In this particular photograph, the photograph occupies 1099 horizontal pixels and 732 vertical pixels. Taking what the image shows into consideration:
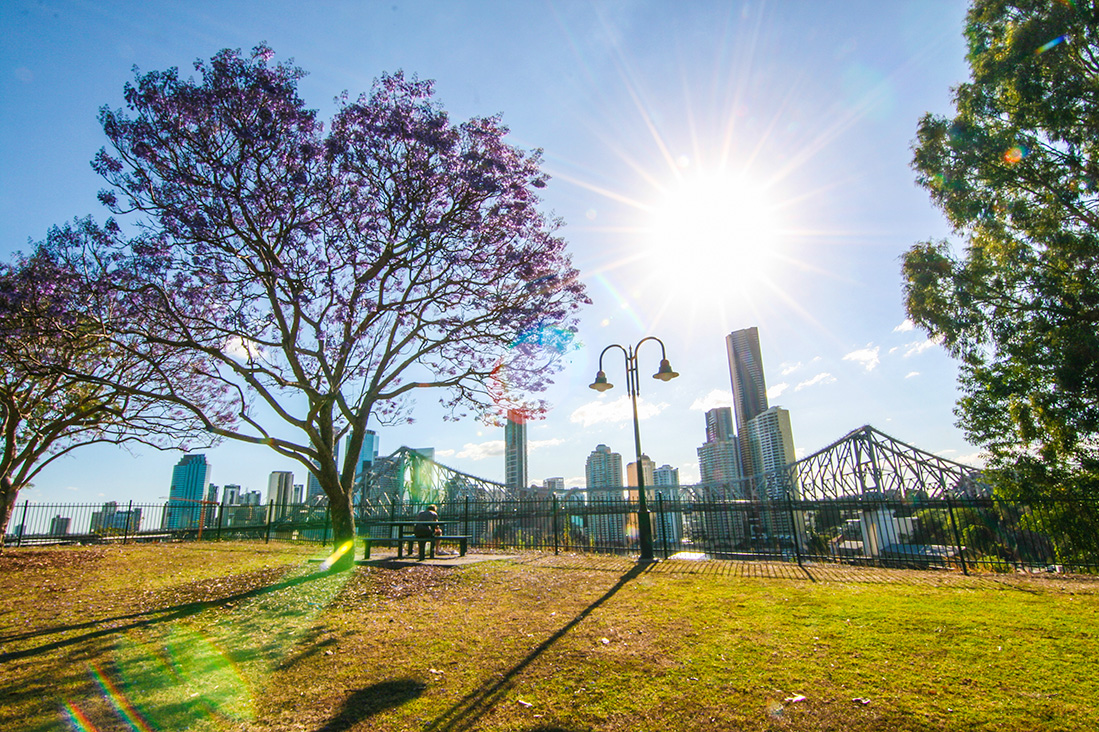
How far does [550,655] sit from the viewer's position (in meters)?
4.95

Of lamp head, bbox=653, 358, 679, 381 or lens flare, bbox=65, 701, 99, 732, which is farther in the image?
lamp head, bbox=653, 358, 679, 381

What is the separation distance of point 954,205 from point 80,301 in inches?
898

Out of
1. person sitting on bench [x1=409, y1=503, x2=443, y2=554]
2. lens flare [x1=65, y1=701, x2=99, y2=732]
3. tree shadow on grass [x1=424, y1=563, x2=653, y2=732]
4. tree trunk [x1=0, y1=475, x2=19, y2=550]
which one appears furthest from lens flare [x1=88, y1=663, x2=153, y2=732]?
tree trunk [x1=0, y1=475, x2=19, y2=550]

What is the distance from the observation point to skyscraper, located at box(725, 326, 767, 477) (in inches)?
5876

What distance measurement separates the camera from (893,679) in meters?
4.12

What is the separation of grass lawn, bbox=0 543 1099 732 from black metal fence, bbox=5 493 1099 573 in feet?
12.7

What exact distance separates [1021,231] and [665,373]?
11.2 metres

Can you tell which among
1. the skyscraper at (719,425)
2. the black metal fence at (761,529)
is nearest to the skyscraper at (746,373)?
the skyscraper at (719,425)

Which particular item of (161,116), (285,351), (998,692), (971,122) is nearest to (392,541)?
(285,351)

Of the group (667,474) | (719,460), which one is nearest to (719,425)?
(719,460)

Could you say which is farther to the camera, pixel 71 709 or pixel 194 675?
pixel 194 675

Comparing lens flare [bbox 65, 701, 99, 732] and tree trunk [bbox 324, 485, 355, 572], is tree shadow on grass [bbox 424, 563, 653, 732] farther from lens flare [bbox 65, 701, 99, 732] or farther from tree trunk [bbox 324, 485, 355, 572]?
tree trunk [bbox 324, 485, 355, 572]

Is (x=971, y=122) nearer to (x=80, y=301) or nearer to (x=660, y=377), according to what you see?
(x=660, y=377)

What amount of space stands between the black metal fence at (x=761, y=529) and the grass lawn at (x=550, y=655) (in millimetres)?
3886
